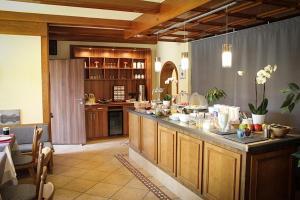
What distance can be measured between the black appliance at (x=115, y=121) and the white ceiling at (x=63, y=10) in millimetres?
2814

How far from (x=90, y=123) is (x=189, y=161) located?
4.13 m

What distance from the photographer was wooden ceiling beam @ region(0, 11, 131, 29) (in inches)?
176

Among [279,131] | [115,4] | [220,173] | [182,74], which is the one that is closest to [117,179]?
[220,173]

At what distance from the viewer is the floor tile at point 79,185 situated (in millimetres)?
3705

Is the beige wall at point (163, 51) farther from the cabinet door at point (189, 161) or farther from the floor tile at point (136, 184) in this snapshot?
the cabinet door at point (189, 161)

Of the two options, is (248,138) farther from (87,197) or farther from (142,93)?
(142,93)

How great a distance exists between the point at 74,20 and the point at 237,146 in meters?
3.89

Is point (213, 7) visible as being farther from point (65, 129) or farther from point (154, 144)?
point (65, 129)

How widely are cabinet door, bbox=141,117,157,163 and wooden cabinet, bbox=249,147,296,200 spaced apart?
73.7 inches

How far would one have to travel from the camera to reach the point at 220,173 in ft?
8.76

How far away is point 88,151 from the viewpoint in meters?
5.71

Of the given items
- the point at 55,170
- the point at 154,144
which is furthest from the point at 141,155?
the point at 55,170

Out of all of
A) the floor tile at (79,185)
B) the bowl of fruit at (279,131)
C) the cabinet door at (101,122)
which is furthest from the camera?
the cabinet door at (101,122)

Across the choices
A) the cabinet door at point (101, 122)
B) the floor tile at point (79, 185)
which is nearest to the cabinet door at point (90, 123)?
the cabinet door at point (101, 122)
